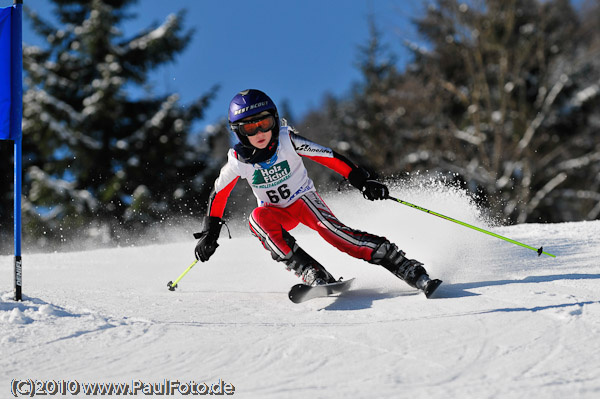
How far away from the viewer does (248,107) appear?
3.82 m

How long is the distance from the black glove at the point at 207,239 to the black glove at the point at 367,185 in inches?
39.3

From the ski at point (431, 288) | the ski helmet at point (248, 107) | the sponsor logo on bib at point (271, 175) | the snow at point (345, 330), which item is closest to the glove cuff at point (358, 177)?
the sponsor logo on bib at point (271, 175)

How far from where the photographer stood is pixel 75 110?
17156 mm

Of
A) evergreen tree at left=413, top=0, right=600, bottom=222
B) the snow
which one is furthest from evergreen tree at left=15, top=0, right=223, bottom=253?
the snow

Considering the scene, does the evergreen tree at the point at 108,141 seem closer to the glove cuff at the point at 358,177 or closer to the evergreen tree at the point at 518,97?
the evergreen tree at the point at 518,97

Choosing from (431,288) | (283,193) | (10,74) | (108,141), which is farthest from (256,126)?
(108,141)

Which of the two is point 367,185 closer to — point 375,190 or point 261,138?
point 375,190

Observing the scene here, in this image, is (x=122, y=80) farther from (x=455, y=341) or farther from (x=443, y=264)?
(x=455, y=341)

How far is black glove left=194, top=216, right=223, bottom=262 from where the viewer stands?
154 inches

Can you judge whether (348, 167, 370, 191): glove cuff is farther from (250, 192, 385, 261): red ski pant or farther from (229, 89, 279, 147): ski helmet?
(229, 89, 279, 147): ski helmet

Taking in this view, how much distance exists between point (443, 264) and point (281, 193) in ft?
4.40

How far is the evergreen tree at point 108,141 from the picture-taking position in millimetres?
16172

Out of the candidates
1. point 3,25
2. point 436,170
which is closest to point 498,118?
point 436,170

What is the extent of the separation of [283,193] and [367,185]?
0.59 meters
